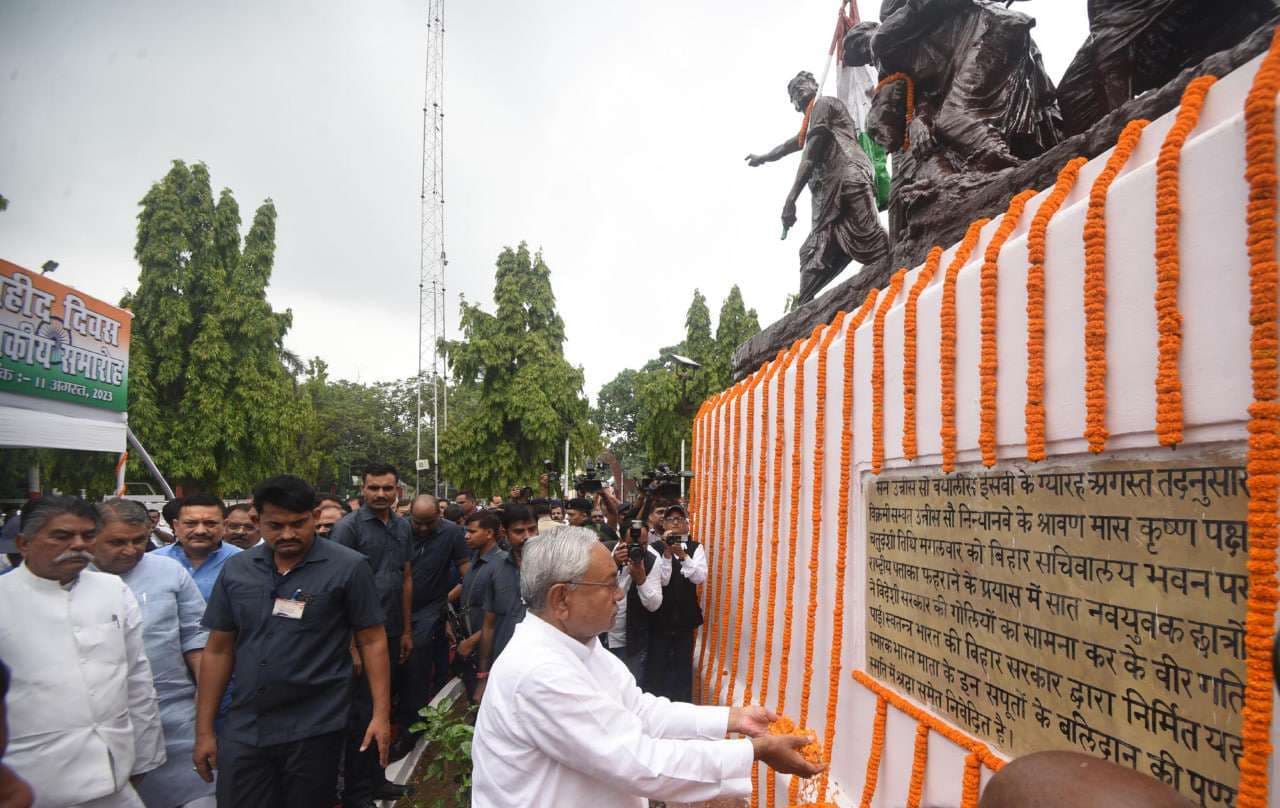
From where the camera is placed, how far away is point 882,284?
3588mm

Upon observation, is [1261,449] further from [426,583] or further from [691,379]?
[691,379]

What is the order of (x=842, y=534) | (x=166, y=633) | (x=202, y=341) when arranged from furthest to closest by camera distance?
1. (x=202, y=341)
2. (x=166, y=633)
3. (x=842, y=534)

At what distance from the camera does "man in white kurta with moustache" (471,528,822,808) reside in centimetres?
171

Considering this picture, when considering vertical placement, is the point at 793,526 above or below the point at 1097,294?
below

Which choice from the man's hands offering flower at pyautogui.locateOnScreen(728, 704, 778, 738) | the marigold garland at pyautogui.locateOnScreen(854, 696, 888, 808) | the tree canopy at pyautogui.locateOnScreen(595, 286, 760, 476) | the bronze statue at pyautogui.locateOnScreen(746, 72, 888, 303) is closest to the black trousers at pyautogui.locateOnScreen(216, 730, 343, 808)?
the man's hands offering flower at pyautogui.locateOnScreen(728, 704, 778, 738)

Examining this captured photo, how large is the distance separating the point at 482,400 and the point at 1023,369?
61.6ft

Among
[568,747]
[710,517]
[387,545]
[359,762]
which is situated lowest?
[359,762]

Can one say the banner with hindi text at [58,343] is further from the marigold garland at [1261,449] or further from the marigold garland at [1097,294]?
the marigold garland at [1261,449]

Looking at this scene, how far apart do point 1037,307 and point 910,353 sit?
26.2 inches

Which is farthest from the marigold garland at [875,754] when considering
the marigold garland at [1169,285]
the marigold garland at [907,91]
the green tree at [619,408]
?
the green tree at [619,408]

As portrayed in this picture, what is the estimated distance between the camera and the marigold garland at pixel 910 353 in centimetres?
253

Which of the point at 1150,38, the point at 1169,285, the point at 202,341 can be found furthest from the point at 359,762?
the point at 202,341

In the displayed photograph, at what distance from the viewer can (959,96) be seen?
3490mm

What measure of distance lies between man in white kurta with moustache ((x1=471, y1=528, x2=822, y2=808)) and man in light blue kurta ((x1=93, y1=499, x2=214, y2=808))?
2145 mm
